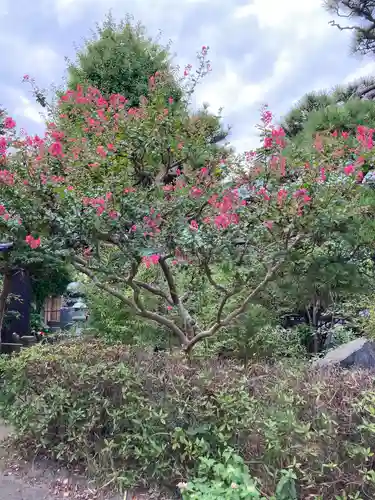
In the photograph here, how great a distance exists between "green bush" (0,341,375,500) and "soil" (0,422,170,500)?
7 cm

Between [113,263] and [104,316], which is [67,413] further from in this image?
[104,316]

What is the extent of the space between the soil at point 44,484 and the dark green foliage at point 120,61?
6018 millimetres

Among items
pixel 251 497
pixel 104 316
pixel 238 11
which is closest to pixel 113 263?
pixel 251 497

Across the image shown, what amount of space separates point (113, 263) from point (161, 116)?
1123 mm

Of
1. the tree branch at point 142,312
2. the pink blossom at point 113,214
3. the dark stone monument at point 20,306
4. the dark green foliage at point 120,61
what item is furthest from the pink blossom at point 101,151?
the dark green foliage at point 120,61

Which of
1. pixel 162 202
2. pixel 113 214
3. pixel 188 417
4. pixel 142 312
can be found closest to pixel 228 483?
pixel 188 417

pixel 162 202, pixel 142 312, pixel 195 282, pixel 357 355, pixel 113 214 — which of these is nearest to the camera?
pixel 113 214

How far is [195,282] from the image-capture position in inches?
151

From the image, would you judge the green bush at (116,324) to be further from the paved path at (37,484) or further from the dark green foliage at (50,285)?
the dark green foliage at (50,285)

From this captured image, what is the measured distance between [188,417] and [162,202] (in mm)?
1359

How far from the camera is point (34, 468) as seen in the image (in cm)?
Answer: 254

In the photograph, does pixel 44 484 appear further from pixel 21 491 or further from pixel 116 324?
pixel 116 324

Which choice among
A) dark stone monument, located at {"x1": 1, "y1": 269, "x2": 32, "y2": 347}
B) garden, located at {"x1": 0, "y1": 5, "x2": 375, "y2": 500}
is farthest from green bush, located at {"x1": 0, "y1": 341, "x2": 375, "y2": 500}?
dark stone monument, located at {"x1": 1, "y1": 269, "x2": 32, "y2": 347}

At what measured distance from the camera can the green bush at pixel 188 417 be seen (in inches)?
73.6
